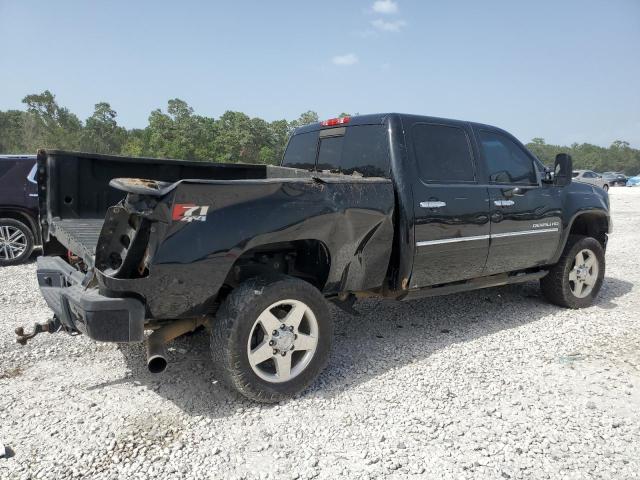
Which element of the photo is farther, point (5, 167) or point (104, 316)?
point (5, 167)

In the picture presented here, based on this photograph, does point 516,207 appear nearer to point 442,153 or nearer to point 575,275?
point 442,153

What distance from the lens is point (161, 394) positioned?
3.19 meters

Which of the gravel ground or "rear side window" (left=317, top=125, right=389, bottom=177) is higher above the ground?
"rear side window" (left=317, top=125, right=389, bottom=177)

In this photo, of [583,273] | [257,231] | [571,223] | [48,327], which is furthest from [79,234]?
[583,273]

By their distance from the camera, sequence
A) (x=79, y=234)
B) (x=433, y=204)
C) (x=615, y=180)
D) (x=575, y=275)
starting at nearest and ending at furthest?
1. (x=79, y=234)
2. (x=433, y=204)
3. (x=575, y=275)
4. (x=615, y=180)

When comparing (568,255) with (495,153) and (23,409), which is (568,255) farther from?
(23,409)

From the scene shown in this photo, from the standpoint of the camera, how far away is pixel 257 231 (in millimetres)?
2912

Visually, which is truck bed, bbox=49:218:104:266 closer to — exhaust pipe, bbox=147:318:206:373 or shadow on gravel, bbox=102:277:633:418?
exhaust pipe, bbox=147:318:206:373

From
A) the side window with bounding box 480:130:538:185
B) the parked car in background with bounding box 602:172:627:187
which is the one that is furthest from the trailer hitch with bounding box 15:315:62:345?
the parked car in background with bounding box 602:172:627:187

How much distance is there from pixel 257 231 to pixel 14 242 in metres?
6.43

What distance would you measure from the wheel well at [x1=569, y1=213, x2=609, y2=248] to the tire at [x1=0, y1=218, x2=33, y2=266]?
8.03m

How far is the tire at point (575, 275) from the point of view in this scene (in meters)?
5.15

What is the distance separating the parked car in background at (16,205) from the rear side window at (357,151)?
5419 millimetres

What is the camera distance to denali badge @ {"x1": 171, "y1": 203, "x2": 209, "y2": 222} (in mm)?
2607
